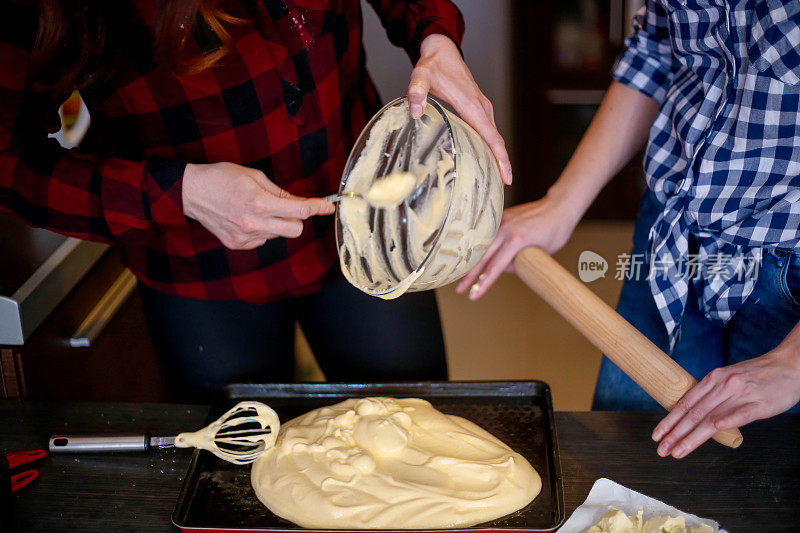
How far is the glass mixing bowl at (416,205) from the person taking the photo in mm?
943

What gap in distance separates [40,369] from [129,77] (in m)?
0.68

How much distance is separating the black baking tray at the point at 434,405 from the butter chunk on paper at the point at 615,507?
0.04 meters

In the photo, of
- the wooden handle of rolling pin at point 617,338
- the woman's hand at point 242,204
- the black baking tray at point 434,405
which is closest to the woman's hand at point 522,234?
the wooden handle of rolling pin at point 617,338

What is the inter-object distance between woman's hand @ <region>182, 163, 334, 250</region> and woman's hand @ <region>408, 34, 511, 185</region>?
201 mm

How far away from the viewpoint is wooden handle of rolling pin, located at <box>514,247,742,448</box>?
3.42 feet

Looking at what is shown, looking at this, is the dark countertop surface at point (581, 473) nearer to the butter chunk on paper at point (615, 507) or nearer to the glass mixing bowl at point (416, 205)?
the butter chunk on paper at point (615, 507)

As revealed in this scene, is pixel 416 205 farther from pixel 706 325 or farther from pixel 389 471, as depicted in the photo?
pixel 706 325

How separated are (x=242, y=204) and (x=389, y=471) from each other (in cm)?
43

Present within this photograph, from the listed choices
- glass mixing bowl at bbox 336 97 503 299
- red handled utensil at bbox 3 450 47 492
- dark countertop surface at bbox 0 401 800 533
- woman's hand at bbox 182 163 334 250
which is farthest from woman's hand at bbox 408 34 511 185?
red handled utensil at bbox 3 450 47 492

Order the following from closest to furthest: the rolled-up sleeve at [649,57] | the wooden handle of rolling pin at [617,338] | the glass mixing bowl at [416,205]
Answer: the glass mixing bowl at [416,205], the wooden handle of rolling pin at [617,338], the rolled-up sleeve at [649,57]

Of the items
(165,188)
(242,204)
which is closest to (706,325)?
(242,204)

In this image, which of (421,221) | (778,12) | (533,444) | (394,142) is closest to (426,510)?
(533,444)

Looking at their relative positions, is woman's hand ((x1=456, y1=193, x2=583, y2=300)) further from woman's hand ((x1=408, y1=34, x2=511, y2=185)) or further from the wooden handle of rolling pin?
woman's hand ((x1=408, y1=34, x2=511, y2=185))

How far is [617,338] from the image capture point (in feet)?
3.58
